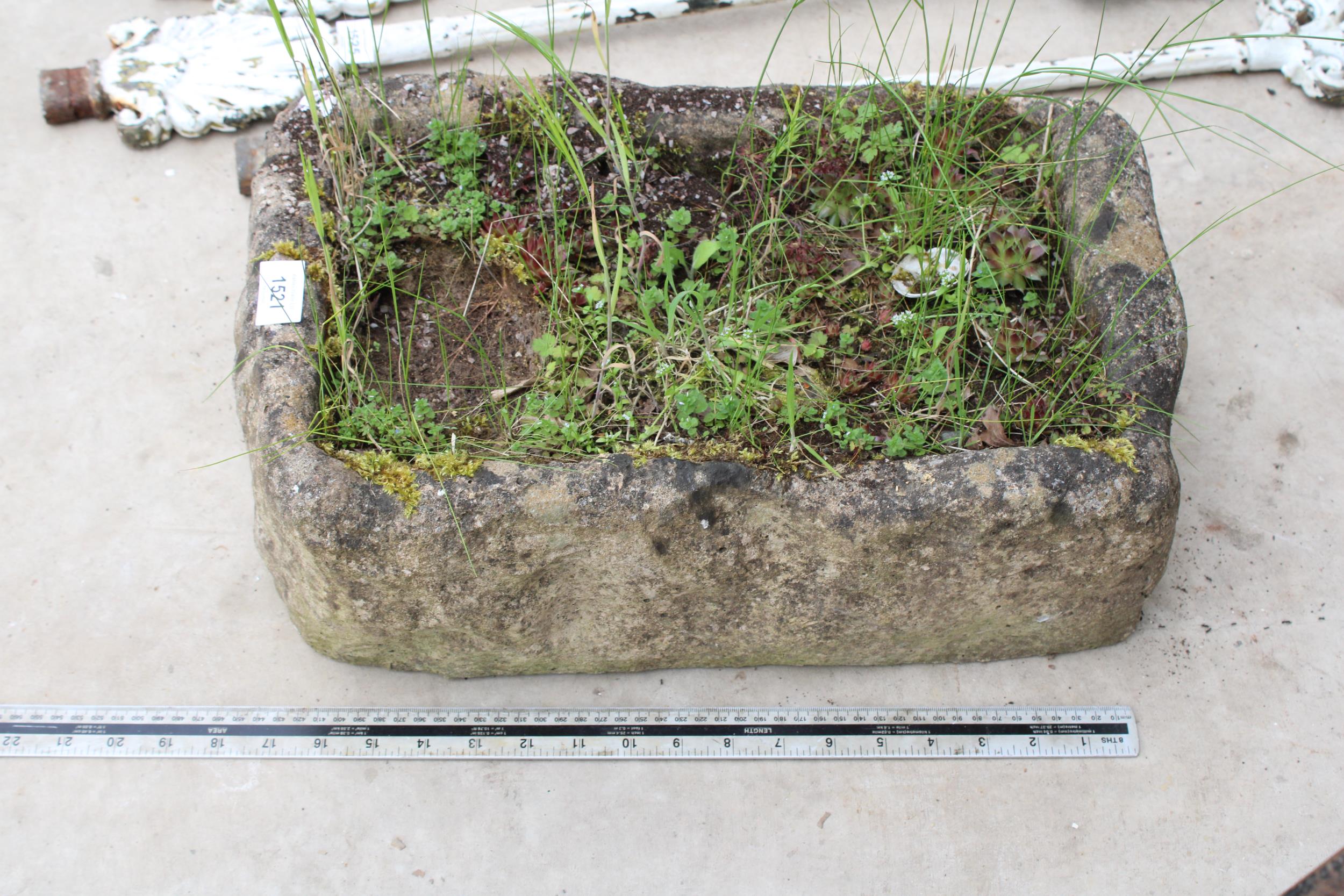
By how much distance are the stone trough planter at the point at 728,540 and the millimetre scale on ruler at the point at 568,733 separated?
0.12 metres

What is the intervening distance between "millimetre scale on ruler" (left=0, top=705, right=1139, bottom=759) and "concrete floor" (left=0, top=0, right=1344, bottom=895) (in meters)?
0.03

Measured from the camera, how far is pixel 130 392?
9.02 ft

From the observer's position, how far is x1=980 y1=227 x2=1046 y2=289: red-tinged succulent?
2270mm

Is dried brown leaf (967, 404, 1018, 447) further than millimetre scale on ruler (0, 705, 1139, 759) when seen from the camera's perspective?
No

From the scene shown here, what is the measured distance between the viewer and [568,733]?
7.63 feet

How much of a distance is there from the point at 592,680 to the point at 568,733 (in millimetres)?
130

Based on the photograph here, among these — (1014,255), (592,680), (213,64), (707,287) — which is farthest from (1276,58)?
(213,64)

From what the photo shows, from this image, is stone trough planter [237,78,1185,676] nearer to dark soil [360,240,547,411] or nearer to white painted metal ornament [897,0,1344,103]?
dark soil [360,240,547,411]

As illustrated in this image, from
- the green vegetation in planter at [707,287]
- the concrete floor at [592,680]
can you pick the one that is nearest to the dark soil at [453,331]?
the green vegetation in planter at [707,287]

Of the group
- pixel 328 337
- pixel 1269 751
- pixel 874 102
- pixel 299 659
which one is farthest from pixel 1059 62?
pixel 299 659

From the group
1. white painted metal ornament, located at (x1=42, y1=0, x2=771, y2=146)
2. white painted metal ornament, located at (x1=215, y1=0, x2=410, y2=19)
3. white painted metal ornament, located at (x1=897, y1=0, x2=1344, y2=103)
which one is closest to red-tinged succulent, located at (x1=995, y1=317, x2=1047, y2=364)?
white painted metal ornament, located at (x1=897, y1=0, x2=1344, y2=103)

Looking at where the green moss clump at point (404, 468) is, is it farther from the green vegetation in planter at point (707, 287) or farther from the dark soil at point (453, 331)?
the dark soil at point (453, 331)

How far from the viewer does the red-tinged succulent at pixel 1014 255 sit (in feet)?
7.45

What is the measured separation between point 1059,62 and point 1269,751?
83.0 inches
